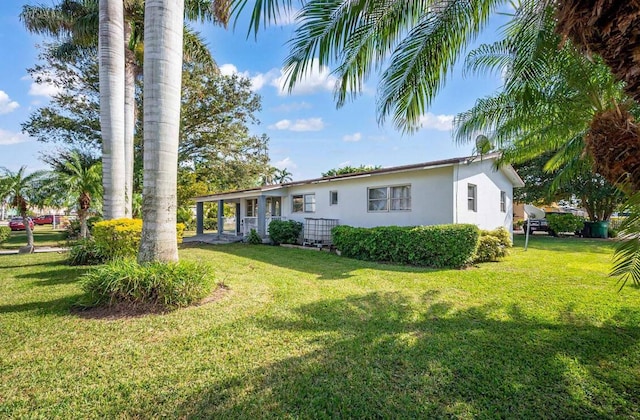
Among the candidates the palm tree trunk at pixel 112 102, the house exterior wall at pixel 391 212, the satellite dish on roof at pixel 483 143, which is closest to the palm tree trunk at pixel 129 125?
the palm tree trunk at pixel 112 102

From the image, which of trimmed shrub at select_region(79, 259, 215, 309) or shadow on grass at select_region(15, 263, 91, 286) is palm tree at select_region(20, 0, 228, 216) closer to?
shadow on grass at select_region(15, 263, 91, 286)

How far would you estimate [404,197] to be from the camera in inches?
499

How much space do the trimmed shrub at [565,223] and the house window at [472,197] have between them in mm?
14581

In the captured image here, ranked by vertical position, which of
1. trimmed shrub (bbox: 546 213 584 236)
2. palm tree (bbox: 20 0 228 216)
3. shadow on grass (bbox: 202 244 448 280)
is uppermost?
palm tree (bbox: 20 0 228 216)

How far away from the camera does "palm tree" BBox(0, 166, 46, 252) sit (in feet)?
43.3

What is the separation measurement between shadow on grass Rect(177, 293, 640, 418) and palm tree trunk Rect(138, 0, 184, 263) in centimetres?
291

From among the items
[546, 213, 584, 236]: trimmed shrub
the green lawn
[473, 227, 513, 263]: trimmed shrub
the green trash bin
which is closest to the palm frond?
[473, 227, 513, 263]: trimmed shrub

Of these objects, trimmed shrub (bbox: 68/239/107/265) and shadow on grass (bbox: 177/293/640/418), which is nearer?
shadow on grass (bbox: 177/293/640/418)

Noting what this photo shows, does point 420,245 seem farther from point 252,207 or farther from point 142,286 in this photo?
point 252,207

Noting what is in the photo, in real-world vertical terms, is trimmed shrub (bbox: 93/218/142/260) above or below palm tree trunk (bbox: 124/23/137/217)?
below

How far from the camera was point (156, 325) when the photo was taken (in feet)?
15.7

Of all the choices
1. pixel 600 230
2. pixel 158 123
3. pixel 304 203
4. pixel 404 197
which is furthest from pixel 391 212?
pixel 600 230

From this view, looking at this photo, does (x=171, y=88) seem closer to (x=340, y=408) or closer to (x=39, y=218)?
(x=340, y=408)

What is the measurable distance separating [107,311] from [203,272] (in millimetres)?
1741
